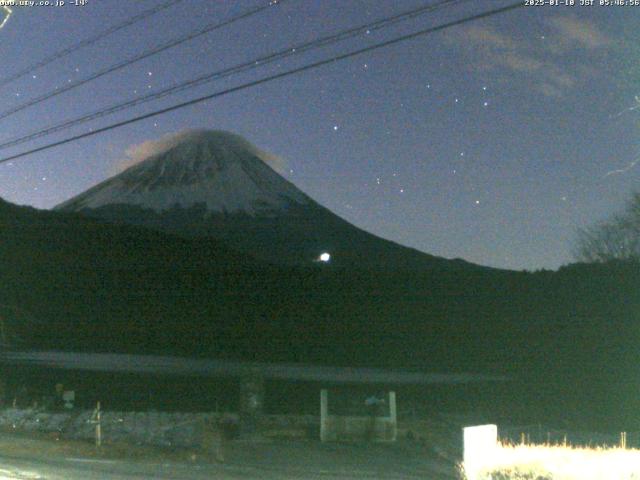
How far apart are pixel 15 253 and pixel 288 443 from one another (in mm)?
71551

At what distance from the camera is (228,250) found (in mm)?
100188

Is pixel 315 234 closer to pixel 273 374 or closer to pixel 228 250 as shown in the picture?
pixel 228 250

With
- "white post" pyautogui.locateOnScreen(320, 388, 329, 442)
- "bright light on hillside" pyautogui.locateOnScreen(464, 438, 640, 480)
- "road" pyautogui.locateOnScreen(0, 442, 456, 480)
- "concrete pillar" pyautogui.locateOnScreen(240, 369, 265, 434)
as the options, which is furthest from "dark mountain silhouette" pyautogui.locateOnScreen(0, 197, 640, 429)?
"bright light on hillside" pyautogui.locateOnScreen(464, 438, 640, 480)

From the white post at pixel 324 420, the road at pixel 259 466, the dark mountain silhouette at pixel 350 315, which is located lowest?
the road at pixel 259 466

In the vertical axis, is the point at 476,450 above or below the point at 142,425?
above

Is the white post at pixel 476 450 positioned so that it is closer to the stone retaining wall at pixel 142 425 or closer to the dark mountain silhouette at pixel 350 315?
the stone retaining wall at pixel 142 425

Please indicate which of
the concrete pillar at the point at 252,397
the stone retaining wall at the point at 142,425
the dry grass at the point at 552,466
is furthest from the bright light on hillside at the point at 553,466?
the concrete pillar at the point at 252,397

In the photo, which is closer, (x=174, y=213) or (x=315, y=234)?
(x=315, y=234)

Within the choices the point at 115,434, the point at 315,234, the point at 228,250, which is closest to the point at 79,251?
the point at 228,250

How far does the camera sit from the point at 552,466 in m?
10.4

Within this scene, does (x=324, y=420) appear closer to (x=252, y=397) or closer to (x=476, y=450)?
(x=252, y=397)

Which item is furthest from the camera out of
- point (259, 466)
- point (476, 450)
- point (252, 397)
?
point (252, 397)

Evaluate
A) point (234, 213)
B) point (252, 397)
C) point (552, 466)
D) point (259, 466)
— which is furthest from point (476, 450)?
point (234, 213)

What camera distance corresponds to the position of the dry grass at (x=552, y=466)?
32.6 feet
